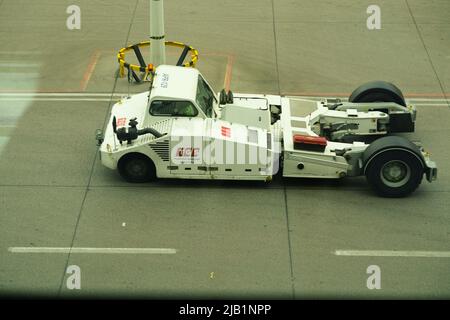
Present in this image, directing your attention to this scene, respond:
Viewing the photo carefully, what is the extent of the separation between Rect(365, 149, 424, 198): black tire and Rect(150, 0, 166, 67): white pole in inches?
269

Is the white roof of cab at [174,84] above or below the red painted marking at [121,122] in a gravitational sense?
above

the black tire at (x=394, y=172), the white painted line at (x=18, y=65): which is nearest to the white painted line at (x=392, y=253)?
the black tire at (x=394, y=172)

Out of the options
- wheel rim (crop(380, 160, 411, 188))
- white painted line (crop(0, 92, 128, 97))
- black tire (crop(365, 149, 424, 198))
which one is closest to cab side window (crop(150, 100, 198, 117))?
black tire (crop(365, 149, 424, 198))

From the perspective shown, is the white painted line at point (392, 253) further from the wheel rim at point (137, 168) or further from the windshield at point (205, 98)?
the wheel rim at point (137, 168)

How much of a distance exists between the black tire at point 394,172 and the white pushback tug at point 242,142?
2 centimetres

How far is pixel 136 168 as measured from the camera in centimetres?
1630

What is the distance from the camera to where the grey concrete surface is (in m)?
13.9

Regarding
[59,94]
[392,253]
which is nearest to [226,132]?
[392,253]

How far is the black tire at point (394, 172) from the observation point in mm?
15594

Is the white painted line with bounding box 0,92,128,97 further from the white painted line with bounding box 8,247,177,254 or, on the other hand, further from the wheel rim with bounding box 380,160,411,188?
the wheel rim with bounding box 380,160,411,188

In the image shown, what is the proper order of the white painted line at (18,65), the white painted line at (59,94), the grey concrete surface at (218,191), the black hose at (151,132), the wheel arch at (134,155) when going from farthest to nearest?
the white painted line at (18,65)
the white painted line at (59,94)
the wheel arch at (134,155)
the black hose at (151,132)
the grey concrete surface at (218,191)

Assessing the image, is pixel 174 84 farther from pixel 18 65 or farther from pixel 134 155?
pixel 18 65

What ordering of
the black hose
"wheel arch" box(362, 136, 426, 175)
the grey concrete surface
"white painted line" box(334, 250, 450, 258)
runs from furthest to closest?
the black hose, "wheel arch" box(362, 136, 426, 175), "white painted line" box(334, 250, 450, 258), the grey concrete surface
